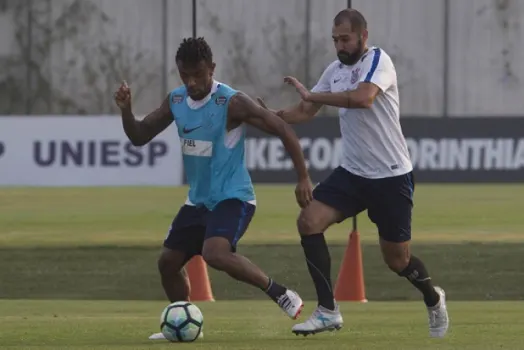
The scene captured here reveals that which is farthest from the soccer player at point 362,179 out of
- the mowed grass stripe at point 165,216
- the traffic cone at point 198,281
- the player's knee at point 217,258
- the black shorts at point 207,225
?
the mowed grass stripe at point 165,216

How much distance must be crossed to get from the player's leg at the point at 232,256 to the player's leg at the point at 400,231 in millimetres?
785

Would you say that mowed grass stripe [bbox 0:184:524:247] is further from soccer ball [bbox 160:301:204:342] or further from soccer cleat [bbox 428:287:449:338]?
soccer ball [bbox 160:301:204:342]

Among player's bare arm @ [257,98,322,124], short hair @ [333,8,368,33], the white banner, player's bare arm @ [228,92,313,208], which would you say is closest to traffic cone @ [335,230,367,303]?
player's bare arm @ [257,98,322,124]

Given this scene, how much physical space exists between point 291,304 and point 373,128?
1211mm

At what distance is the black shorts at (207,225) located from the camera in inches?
369

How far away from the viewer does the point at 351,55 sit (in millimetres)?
9492

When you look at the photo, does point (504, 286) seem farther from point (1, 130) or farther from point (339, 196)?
point (1, 130)

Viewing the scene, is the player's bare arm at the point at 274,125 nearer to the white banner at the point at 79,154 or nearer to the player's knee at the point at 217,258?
the player's knee at the point at 217,258

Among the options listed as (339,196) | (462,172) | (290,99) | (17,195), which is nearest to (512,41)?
(290,99)

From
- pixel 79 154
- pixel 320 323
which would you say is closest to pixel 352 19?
pixel 320 323

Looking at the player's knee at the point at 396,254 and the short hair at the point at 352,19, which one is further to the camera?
the player's knee at the point at 396,254

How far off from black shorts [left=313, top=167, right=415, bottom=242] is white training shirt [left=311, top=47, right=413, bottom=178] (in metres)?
0.06

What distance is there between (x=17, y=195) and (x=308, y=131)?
5986 mm

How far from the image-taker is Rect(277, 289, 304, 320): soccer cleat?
9242 mm
